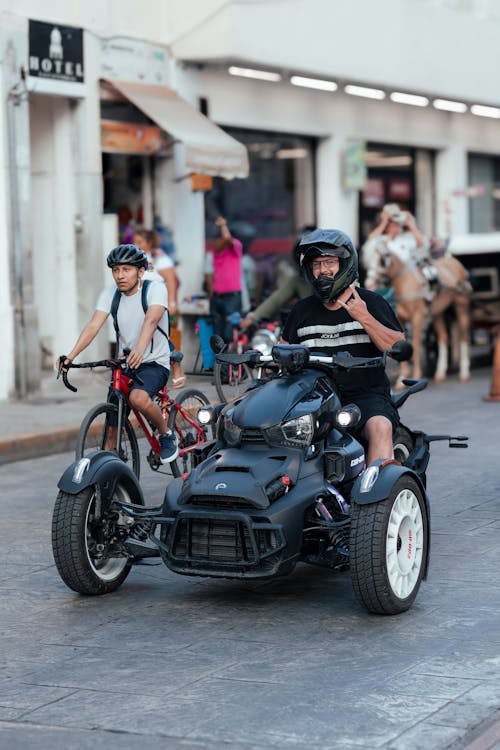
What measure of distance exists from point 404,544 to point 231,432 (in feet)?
3.11

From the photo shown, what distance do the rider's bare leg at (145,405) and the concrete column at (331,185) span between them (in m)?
14.1

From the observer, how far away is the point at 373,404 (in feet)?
25.0

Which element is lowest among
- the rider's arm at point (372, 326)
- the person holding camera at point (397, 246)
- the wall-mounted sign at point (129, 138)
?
the rider's arm at point (372, 326)

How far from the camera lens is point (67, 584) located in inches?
287

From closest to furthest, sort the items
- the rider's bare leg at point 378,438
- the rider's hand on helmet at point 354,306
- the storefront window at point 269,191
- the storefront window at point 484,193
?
the rider's bare leg at point 378,438, the rider's hand on helmet at point 354,306, the storefront window at point 269,191, the storefront window at point 484,193

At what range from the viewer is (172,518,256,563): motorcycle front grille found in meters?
6.70

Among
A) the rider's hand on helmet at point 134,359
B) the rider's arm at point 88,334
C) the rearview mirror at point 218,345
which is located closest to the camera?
the rearview mirror at point 218,345

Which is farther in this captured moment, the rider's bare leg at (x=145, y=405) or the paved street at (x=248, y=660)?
the rider's bare leg at (x=145, y=405)

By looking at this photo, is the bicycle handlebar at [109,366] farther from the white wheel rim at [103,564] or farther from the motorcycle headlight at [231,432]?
the motorcycle headlight at [231,432]

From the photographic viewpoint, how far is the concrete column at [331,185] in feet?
78.3

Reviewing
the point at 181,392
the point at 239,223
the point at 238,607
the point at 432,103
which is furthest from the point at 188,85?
the point at 238,607

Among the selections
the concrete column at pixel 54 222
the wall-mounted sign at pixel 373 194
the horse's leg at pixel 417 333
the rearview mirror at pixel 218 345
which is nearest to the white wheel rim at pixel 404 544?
the rearview mirror at pixel 218 345

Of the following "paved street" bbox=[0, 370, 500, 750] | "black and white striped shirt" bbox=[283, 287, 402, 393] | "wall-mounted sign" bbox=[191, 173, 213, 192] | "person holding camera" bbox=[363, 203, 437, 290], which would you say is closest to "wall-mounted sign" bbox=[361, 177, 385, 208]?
"wall-mounted sign" bbox=[191, 173, 213, 192]

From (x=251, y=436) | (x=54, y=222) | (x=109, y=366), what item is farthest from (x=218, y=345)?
(x=54, y=222)
